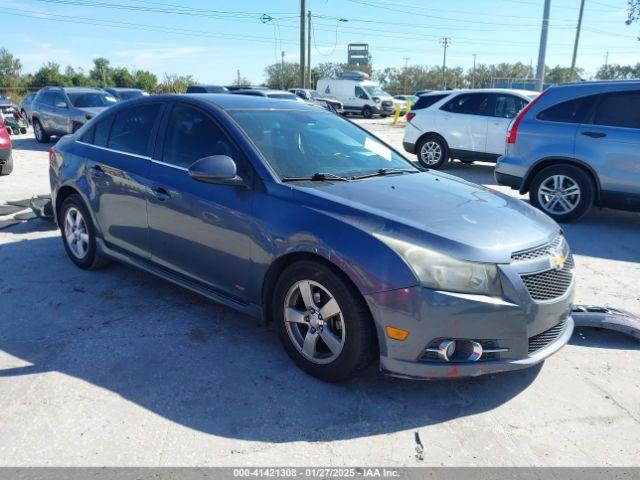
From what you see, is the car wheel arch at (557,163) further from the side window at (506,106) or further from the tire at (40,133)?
the tire at (40,133)

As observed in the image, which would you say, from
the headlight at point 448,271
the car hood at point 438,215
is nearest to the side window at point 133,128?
the car hood at point 438,215

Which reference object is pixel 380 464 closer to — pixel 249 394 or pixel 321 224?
pixel 249 394

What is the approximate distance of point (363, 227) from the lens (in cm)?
298

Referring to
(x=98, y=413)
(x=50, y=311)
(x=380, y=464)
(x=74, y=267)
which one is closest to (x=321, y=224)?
(x=380, y=464)

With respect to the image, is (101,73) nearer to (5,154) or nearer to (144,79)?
(144,79)

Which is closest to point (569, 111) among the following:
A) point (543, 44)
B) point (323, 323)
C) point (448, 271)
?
point (448, 271)

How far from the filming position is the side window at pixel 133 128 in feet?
14.3

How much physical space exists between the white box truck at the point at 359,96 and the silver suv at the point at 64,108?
2086 cm

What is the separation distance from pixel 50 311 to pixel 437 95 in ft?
→ 35.4

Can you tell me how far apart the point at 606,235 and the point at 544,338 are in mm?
4414

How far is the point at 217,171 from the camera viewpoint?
11.2 feet

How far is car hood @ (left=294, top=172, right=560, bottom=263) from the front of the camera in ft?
9.57

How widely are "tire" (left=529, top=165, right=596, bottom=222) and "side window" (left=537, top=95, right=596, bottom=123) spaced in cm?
63

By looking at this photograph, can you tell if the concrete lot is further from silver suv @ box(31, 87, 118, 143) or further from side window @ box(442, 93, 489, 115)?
silver suv @ box(31, 87, 118, 143)
